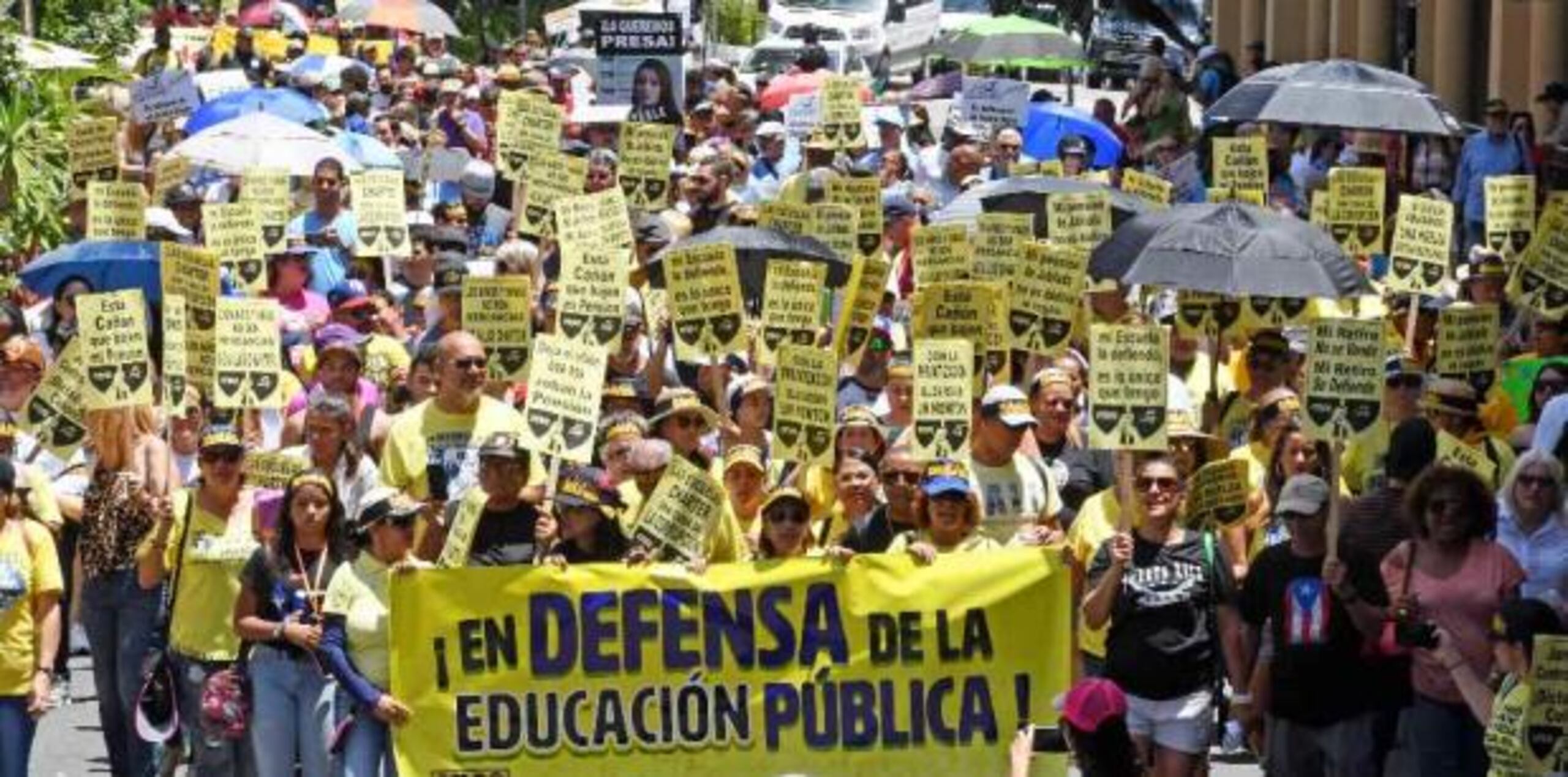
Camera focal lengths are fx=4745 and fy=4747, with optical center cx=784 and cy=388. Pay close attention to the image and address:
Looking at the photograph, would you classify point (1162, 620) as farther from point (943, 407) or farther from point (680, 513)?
point (943, 407)

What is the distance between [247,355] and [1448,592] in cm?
479

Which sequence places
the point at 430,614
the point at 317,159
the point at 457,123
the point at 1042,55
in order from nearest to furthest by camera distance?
the point at 430,614 < the point at 317,159 < the point at 457,123 < the point at 1042,55

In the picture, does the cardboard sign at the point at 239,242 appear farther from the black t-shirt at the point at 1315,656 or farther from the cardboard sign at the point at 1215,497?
the black t-shirt at the point at 1315,656

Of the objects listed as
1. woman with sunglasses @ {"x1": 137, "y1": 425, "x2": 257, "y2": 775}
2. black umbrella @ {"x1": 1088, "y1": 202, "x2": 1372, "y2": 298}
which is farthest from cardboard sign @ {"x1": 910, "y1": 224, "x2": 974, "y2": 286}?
woman with sunglasses @ {"x1": 137, "y1": 425, "x2": 257, "y2": 775}

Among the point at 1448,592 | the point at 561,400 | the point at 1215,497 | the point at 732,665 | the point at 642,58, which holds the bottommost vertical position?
the point at 732,665

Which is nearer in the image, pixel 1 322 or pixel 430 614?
pixel 430 614

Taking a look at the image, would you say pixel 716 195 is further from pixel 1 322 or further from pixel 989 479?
pixel 989 479

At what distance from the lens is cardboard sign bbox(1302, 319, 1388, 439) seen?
1483 cm

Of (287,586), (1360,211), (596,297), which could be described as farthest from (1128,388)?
(1360,211)

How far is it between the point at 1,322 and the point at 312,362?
1229mm

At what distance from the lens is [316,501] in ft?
45.9

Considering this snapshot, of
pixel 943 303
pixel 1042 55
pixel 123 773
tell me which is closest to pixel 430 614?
pixel 123 773

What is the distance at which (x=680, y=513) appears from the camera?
1407 centimetres

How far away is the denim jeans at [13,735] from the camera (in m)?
14.1
